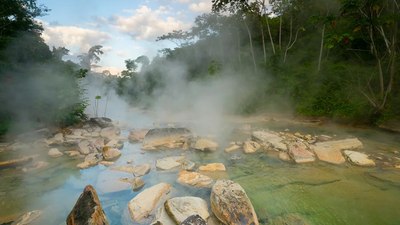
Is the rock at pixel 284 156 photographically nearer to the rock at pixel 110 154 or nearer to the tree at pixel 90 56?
the rock at pixel 110 154

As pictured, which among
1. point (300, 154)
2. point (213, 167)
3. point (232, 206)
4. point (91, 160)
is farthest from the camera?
point (91, 160)

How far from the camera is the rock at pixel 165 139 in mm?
7207

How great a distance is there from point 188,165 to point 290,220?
2508 mm

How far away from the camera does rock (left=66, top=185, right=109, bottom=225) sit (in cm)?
304

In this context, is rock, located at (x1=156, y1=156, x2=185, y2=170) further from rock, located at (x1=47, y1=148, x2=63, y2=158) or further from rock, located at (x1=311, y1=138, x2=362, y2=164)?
rock, located at (x1=311, y1=138, x2=362, y2=164)

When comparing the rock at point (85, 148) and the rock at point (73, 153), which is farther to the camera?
the rock at point (85, 148)

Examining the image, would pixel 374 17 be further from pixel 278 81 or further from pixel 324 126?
pixel 278 81

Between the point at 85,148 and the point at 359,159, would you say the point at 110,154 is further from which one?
the point at 359,159

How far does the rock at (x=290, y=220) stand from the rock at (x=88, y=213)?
2.22 metres

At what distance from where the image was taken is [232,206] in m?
3.25

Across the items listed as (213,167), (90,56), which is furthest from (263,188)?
(90,56)

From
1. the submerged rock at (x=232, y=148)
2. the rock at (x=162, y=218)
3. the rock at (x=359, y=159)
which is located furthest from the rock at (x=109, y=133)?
the rock at (x=359, y=159)

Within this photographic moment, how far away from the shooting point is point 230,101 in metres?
12.2

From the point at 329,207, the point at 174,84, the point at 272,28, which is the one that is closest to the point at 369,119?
the point at 329,207
